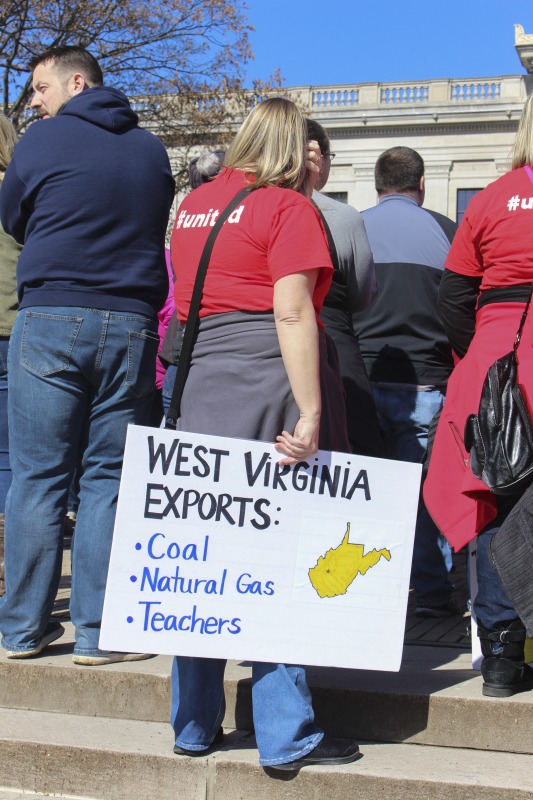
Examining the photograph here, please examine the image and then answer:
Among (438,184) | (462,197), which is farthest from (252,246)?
(462,197)

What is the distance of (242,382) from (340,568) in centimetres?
64

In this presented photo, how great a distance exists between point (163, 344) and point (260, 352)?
8.37ft

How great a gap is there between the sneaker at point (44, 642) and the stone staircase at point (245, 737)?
48 mm

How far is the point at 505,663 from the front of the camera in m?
3.33

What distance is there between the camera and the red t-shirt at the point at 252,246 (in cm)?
294

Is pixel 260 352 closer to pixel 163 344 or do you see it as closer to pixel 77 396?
pixel 77 396

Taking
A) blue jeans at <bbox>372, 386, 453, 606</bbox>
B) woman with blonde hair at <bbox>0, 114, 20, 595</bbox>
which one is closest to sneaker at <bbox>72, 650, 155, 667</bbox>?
woman with blonde hair at <bbox>0, 114, 20, 595</bbox>

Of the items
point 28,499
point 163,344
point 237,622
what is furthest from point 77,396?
point 163,344

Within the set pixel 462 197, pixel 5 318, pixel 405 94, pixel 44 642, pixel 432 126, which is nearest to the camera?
pixel 44 642

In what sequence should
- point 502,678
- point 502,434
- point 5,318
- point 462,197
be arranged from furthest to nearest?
point 462,197
point 5,318
point 502,678
point 502,434

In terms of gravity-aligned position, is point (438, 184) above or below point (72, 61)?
above

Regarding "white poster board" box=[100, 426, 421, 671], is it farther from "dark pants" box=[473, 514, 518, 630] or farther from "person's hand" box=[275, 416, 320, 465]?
"dark pants" box=[473, 514, 518, 630]

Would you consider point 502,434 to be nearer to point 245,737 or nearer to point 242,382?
point 242,382

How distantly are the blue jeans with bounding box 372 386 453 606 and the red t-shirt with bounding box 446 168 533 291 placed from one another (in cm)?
126
